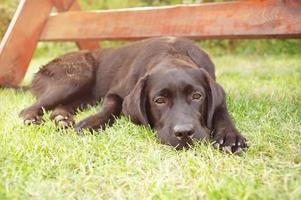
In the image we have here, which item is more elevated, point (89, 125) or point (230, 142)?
point (230, 142)

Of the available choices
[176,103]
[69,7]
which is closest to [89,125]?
[176,103]

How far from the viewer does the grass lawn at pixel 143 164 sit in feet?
7.43

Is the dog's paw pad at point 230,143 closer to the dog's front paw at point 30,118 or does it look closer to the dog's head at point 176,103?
the dog's head at point 176,103

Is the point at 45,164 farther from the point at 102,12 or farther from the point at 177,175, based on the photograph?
the point at 102,12

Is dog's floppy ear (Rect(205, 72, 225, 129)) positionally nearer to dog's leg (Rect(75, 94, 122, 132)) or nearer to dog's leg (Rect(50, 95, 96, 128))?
dog's leg (Rect(75, 94, 122, 132))

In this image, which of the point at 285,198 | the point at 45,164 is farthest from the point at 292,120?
the point at 45,164

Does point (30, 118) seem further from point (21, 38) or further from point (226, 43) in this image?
point (226, 43)

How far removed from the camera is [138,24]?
559 cm

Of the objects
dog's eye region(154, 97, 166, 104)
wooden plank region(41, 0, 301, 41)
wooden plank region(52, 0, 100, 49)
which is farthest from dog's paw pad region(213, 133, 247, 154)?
wooden plank region(52, 0, 100, 49)

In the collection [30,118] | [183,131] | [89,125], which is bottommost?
[30,118]

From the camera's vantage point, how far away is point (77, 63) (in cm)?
508

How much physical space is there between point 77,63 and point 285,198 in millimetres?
3400

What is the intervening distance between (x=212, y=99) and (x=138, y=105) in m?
0.56

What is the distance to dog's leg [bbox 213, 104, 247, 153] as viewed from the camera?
307 centimetres
